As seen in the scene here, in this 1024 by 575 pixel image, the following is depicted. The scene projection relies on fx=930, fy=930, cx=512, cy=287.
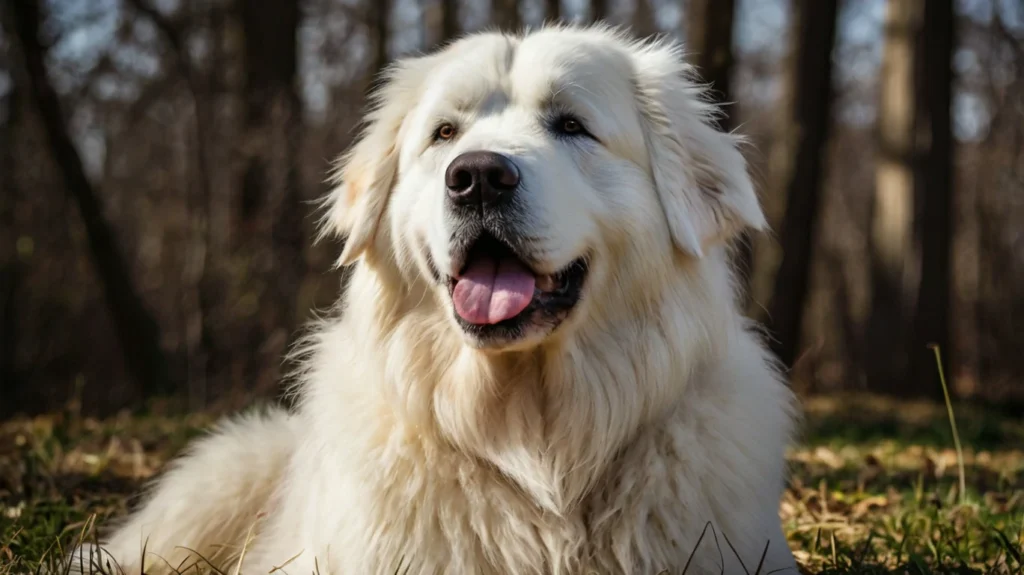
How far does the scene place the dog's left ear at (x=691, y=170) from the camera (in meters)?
2.99

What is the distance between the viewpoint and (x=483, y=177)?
267cm

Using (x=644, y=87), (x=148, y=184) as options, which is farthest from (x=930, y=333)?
(x=148, y=184)

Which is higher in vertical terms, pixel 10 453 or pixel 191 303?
pixel 10 453

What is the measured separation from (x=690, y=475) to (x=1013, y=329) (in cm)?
1540

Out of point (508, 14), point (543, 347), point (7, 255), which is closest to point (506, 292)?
point (543, 347)

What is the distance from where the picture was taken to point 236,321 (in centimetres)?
862

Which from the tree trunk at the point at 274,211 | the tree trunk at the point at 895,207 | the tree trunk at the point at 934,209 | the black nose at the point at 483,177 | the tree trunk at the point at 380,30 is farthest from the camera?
the tree trunk at the point at 380,30

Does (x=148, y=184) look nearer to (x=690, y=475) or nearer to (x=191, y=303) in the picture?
(x=191, y=303)

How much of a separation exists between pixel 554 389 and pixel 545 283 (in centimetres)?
37

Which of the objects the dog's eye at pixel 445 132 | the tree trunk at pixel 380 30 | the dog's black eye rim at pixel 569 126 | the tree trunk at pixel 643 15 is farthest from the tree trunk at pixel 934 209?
the dog's eye at pixel 445 132

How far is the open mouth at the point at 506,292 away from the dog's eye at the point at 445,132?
0.51 metres

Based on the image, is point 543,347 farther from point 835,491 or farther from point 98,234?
point 98,234

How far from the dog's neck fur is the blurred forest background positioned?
213 cm

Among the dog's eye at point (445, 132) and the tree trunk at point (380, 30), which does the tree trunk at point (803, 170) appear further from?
the dog's eye at point (445, 132)
